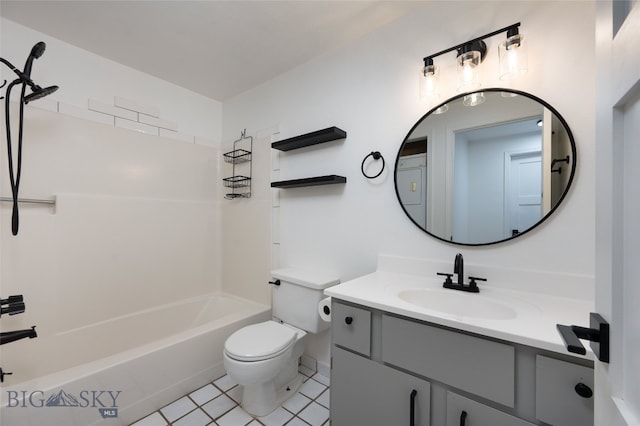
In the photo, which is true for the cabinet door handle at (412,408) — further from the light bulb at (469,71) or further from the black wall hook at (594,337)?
the light bulb at (469,71)

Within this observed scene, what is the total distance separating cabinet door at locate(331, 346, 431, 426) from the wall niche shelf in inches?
40.4

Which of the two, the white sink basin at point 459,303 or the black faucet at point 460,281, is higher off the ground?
the black faucet at point 460,281

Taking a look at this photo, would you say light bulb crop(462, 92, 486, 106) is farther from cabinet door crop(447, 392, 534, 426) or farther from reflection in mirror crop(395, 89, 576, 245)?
cabinet door crop(447, 392, 534, 426)

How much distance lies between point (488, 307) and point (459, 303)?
11cm

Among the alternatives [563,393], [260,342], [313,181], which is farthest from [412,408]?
[313,181]

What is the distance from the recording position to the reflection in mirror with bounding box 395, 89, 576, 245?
3.85 feet

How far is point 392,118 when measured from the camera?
5.32ft

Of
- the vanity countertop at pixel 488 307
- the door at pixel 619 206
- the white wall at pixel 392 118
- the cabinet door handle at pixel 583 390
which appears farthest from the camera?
the white wall at pixel 392 118

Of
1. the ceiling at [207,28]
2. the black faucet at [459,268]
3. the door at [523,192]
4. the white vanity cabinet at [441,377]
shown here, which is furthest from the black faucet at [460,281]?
the ceiling at [207,28]

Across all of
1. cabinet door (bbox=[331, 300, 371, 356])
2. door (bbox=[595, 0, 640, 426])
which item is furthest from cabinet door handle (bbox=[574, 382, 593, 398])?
cabinet door (bbox=[331, 300, 371, 356])

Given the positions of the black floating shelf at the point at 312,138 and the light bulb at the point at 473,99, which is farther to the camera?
the black floating shelf at the point at 312,138

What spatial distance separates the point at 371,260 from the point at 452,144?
0.83 m

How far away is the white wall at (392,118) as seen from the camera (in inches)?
44.0

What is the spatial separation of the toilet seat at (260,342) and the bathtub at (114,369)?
383 mm
